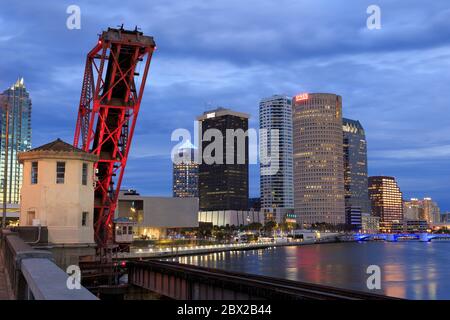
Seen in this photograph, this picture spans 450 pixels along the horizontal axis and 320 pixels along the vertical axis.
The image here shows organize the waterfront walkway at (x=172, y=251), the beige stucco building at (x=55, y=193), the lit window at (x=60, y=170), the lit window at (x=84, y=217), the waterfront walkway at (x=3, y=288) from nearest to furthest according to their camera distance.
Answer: the waterfront walkway at (x=3, y=288) → the beige stucco building at (x=55, y=193) → the lit window at (x=60, y=170) → the lit window at (x=84, y=217) → the waterfront walkway at (x=172, y=251)

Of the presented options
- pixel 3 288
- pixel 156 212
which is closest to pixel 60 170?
pixel 3 288

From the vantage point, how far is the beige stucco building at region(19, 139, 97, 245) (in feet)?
92.0

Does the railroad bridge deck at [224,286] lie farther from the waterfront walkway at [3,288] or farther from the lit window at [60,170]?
the waterfront walkway at [3,288]

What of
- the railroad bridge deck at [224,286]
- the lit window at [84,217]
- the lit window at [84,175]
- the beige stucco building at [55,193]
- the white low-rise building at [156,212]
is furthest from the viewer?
the white low-rise building at [156,212]

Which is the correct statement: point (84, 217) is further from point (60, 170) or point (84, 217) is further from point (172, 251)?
point (172, 251)

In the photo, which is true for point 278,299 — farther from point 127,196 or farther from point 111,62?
point 127,196

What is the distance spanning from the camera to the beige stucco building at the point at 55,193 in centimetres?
2805

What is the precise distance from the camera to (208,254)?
5039 inches

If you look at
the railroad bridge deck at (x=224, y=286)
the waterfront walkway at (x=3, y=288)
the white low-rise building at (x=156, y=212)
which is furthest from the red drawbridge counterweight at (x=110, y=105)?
the white low-rise building at (x=156, y=212)

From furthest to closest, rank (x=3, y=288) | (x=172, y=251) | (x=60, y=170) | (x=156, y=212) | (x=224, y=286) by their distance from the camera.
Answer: (x=156, y=212), (x=172, y=251), (x=60, y=170), (x=224, y=286), (x=3, y=288)

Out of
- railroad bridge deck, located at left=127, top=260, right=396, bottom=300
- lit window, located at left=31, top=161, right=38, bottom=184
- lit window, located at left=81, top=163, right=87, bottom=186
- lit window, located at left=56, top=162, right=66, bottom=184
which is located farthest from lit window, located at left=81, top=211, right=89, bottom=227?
railroad bridge deck, located at left=127, top=260, right=396, bottom=300

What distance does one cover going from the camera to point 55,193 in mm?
28203

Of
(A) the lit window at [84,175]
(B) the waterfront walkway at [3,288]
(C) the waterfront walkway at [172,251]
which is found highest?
(A) the lit window at [84,175]
